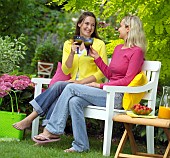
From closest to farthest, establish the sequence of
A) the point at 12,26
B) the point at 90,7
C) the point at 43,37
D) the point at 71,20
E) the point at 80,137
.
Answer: the point at 80,137 → the point at 90,7 → the point at 12,26 → the point at 43,37 → the point at 71,20

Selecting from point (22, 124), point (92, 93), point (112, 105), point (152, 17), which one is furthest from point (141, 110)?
point (152, 17)

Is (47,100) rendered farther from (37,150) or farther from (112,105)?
(112,105)

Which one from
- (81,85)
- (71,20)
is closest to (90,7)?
(81,85)

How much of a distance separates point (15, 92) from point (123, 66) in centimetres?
142

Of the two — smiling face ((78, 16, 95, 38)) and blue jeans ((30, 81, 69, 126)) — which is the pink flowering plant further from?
smiling face ((78, 16, 95, 38))

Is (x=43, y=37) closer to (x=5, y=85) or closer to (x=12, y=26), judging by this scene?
(x=12, y=26)

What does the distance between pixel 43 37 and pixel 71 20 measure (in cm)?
232

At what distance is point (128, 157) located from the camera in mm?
5270

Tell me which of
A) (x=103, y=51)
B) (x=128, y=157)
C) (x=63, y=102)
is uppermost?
(x=103, y=51)

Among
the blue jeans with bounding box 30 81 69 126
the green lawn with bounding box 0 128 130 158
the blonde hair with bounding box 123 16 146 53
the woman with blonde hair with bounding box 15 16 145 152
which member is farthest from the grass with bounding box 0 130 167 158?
the blonde hair with bounding box 123 16 146 53

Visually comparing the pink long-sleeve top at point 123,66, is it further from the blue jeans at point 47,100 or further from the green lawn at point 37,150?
the green lawn at point 37,150

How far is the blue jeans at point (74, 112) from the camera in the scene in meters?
5.61

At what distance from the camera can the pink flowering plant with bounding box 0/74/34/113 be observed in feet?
21.1

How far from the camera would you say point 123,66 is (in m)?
5.77
